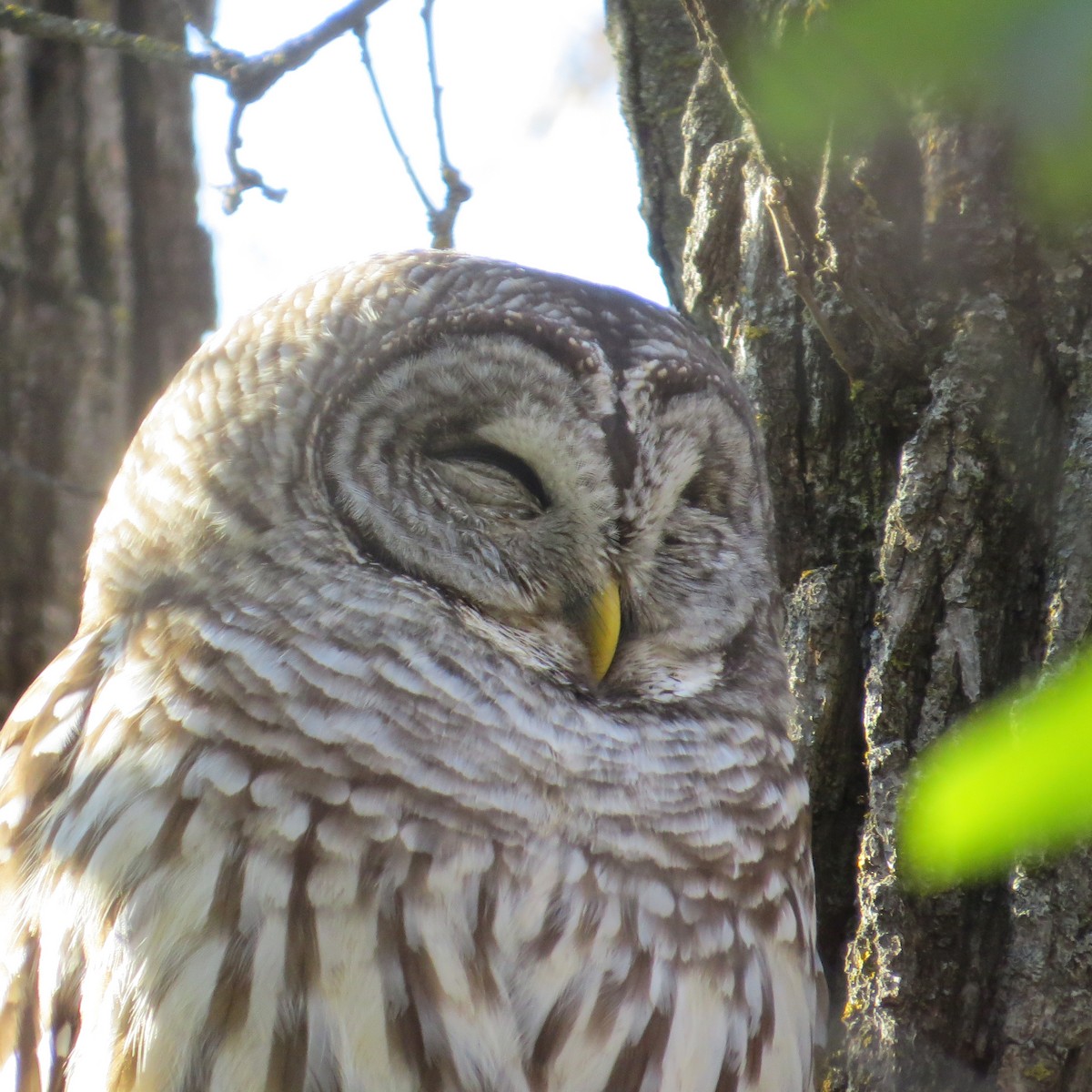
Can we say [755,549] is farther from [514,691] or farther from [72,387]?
[72,387]

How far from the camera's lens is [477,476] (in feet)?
7.65

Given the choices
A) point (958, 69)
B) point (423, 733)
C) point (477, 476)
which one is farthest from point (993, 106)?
point (477, 476)

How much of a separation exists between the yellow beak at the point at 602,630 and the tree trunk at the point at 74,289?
2052 mm

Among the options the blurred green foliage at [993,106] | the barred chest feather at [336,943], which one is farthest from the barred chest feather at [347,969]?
the blurred green foliage at [993,106]

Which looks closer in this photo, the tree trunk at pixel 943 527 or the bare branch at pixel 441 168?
the tree trunk at pixel 943 527

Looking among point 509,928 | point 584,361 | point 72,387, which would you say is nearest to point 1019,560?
point 584,361

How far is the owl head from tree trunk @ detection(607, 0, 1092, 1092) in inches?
12.0

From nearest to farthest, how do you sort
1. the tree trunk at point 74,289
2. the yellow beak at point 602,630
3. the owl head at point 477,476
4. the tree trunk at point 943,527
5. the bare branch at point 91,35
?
1. the tree trunk at point 943,527
2. the owl head at point 477,476
3. the yellow beak at point 602,630
4. the bare branch at point 91,35
5. the tree trunk at point 74,289

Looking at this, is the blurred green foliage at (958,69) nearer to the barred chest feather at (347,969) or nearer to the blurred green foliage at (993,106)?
the blurred green foliage at (993,106)

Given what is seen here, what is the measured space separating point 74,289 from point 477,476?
2381 millimetres

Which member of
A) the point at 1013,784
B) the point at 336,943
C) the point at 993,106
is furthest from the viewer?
the point at 336,943

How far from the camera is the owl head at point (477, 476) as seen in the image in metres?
2.20

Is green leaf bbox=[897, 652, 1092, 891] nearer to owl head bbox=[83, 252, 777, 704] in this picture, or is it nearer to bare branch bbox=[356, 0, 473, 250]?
owl head bbox=[83, 252, 777, 704]

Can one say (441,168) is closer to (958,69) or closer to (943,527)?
(943,527)
